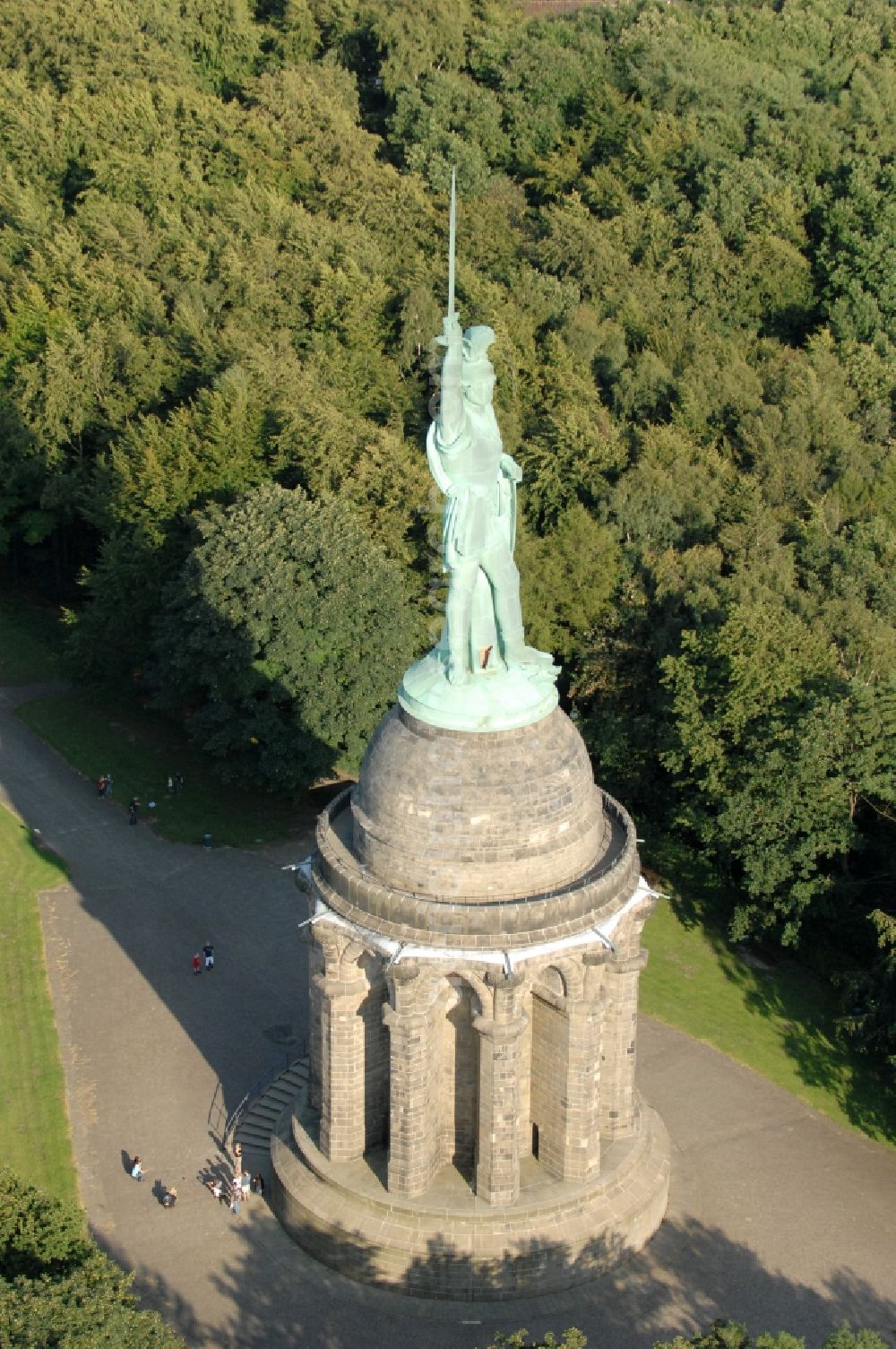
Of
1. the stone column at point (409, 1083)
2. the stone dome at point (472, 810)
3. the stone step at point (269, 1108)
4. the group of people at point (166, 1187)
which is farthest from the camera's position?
the stone step at point (269, 1108)

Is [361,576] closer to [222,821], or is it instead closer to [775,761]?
[222,821]

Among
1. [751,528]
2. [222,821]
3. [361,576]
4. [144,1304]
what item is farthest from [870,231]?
[144,1304]

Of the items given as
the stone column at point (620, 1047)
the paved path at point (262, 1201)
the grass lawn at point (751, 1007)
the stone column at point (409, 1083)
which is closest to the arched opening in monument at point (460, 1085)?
the stone column at point (409, 1083)

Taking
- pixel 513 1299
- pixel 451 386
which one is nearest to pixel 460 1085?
pixel 513 1299

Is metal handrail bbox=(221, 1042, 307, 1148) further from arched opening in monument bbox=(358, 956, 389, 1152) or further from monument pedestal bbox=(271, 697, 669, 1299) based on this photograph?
arched opening in monument bbox=(358, 956, 389, 1152)

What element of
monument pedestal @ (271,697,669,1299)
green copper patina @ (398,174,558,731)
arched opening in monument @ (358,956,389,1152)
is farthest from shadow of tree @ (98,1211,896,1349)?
green copper patina @ (398,174,558,731)

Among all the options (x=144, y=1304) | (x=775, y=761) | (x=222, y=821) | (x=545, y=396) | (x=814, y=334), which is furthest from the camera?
(x=814, y=334)

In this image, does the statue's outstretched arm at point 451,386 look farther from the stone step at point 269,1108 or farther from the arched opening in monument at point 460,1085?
the stone step at point 269,1108
